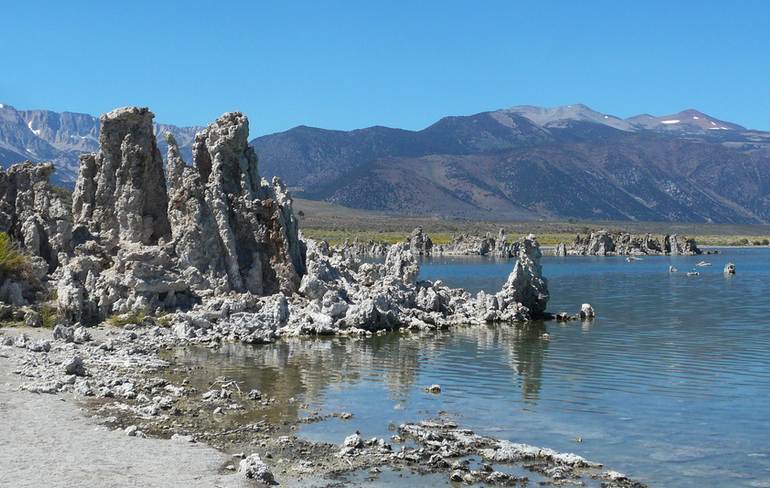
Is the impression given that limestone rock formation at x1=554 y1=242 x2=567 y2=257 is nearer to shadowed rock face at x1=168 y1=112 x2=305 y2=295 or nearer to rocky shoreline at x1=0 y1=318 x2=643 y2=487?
shadowed rock face at x1=168 y1=112 x2=305 y2=295

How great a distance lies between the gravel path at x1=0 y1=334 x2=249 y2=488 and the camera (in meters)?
19.1

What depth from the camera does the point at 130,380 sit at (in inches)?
1199

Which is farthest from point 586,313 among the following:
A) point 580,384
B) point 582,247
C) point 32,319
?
point 582,247

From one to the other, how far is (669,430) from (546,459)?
5.37 metres

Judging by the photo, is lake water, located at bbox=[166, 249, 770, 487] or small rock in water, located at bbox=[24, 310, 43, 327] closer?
lake water, located at bbox=[166, 249, 770, 487]

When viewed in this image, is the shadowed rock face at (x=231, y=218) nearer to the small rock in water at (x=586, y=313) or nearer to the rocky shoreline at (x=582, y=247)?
→ the small rock in water at (x=586, y=313)

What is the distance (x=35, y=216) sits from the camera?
51.2 meters

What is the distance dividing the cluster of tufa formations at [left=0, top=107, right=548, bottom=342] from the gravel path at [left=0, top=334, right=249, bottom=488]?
20.0 metres

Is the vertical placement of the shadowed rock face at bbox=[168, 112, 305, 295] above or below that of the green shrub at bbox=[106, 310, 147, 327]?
above

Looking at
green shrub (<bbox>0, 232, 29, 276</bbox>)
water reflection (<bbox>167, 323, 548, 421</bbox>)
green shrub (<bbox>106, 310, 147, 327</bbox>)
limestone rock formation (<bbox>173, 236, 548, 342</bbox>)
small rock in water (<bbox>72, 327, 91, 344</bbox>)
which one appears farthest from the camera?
limestone rock formation (<bbox>173, 236, 548, 342</bbox>)

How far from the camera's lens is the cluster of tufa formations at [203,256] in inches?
1844

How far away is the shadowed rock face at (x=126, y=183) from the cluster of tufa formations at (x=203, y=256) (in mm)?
73

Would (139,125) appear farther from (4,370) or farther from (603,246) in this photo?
(603,246)

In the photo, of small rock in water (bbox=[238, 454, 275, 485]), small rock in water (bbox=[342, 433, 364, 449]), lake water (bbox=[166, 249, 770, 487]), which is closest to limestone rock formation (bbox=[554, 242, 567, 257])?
lake water (bbox=[166, 249, 770, 487])
